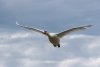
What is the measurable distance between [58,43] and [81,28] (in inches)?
141

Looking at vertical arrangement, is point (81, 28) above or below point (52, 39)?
above

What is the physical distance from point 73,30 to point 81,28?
0.97 meters

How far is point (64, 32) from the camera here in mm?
12797

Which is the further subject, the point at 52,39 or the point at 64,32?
the point at 64,32

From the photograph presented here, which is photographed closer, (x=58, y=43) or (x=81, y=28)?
(x=58, y=43)

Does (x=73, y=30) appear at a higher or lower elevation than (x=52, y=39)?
higher

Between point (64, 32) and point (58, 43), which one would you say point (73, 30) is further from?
point (58, 43)

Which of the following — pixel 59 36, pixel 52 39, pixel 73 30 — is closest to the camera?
pixel 52 39

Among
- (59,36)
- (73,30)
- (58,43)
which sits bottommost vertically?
(58,43)

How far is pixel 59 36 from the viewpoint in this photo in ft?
40.7

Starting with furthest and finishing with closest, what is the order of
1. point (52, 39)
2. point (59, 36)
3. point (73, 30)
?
point (73, 30), point (59, 36), point (52, 39)

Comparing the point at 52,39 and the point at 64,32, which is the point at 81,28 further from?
the point at 52,39

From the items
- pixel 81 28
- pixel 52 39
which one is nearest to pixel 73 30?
pixel 81 28

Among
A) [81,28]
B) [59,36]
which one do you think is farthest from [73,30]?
[59,36]
